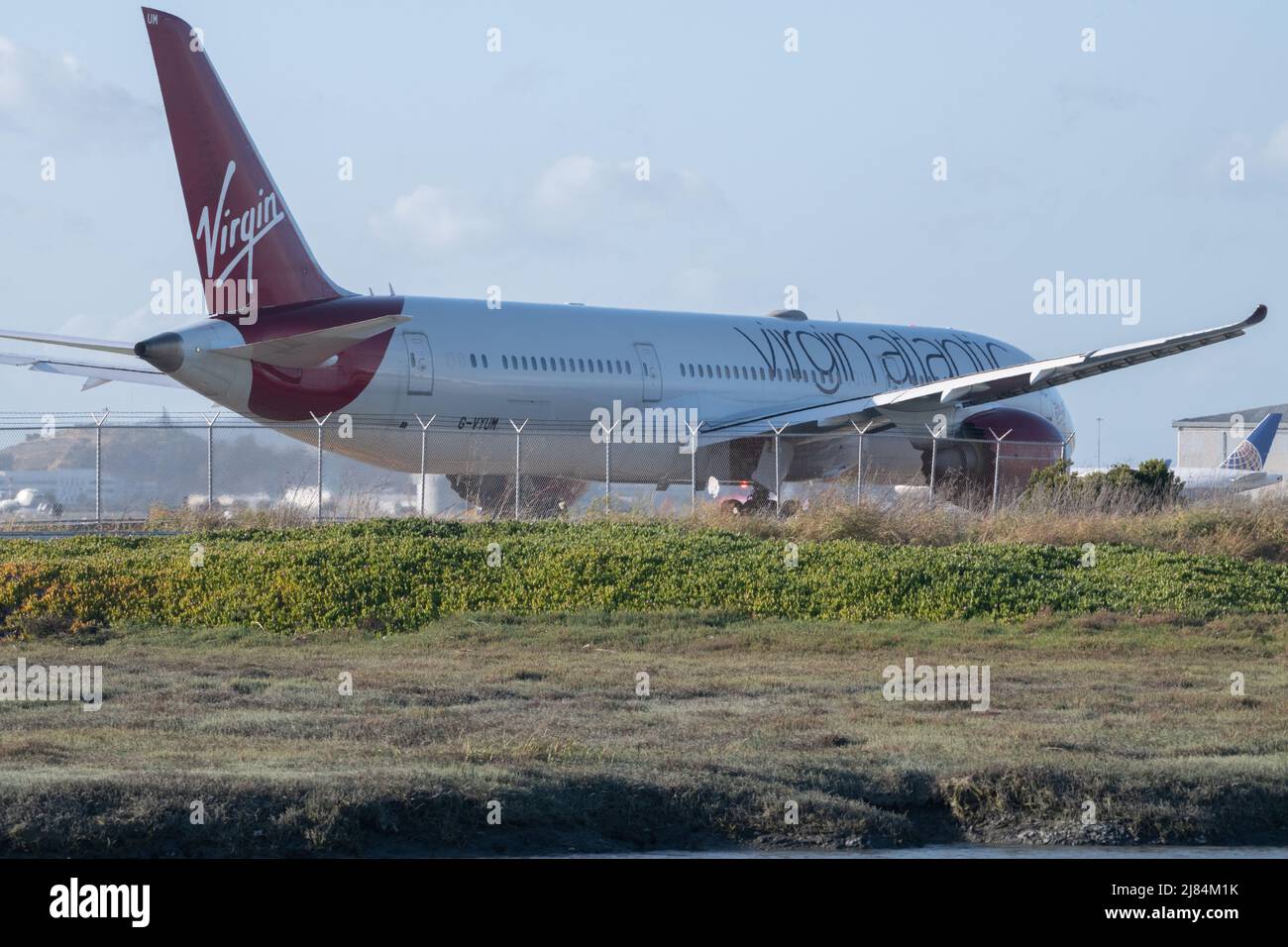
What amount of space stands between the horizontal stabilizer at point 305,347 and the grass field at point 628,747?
875 cm

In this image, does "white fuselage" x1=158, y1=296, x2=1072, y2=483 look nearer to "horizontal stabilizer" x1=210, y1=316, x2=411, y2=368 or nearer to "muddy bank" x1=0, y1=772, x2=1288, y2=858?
"horizontal stabilizer" x1=210, y1=316, x2=411, y2=368

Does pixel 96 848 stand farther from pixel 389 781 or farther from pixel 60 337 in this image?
pixel 60 337

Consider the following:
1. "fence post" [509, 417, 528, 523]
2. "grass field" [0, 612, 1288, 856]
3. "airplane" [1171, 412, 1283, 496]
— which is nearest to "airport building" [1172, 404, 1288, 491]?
"airplane" [1171, 412, 1283, 496]

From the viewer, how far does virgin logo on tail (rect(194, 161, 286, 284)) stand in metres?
24.7

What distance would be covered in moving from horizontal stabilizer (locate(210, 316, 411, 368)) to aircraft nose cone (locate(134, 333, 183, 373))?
543mm

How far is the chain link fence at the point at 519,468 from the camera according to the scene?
26688 mm

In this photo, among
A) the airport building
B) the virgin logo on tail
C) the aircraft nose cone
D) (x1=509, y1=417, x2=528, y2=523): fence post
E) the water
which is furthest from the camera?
the airport building

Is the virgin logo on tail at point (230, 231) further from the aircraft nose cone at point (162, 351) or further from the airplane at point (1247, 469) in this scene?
the airplane at point (1247, 469)

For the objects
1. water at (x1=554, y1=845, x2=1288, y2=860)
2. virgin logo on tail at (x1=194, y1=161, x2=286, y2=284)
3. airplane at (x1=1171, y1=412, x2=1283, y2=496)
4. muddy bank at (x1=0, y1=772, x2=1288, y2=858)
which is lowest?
water at (x1=554, y1=845, x2=1288, y2=860)

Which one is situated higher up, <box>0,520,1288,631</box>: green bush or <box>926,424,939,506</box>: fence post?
<box>926,424,939,506</box>: fence post

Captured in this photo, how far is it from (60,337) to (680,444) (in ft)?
35.3

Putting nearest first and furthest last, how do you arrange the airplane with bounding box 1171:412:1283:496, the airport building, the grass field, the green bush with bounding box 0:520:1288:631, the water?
the water
the grass field
the green bush with bounding box 0:520:1288:631
the airplane with bounding box 1171:412:1283:496
the airport building

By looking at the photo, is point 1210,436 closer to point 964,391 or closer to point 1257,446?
point 1257,446
